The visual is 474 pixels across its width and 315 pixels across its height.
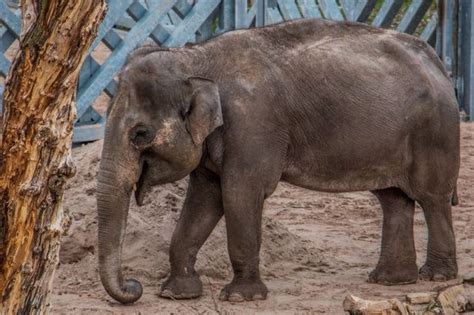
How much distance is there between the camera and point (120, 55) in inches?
410

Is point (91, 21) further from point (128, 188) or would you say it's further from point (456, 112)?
point (456, 112)

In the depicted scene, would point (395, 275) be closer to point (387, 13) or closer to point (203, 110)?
point (203, 110)

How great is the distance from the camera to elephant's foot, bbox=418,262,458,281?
8336mm

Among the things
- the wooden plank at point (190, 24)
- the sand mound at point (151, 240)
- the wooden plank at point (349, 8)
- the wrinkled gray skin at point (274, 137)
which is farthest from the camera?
the wooden plank at point (349, 8)

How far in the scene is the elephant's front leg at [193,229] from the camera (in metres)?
7.77

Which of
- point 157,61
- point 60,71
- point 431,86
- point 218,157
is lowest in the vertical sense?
point 431,86

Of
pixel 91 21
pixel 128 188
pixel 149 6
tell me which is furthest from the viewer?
pixel 149 6

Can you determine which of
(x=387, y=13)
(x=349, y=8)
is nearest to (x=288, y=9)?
(x=349, y=8)

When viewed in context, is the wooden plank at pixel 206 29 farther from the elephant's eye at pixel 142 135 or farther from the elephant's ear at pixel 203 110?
the elephant's eye at pixel 142 135

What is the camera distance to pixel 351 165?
799cm

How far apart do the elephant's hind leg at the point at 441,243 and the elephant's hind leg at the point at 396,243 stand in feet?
0.38

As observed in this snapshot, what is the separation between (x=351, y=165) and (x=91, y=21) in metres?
3.36

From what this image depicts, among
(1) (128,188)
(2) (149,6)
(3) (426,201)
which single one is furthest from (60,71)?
(2) (149,6)

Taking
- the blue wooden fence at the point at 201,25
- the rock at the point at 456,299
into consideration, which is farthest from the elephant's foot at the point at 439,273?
the blue wooden fence at the point at 201,25
